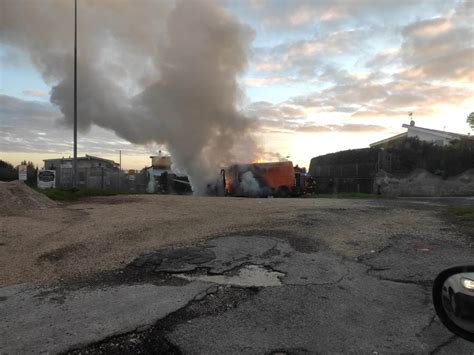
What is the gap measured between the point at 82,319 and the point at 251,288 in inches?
69.7

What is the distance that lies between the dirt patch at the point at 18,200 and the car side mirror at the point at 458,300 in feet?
39.9

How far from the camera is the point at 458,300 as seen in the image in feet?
5.27

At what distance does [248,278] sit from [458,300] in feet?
11.2

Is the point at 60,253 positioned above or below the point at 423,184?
below

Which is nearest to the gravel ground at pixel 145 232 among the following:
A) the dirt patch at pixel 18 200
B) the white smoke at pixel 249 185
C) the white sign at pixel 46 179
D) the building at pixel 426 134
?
the dirt patch at pixel 18 200

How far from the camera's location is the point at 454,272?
65.2 inches

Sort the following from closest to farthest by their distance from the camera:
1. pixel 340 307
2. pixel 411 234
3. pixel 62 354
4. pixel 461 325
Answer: pixel 461 325 → pixel 62 354 → pixel 340 307 → pixel 411 234

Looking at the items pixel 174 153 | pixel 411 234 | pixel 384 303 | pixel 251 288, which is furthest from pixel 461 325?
pixel 174 153

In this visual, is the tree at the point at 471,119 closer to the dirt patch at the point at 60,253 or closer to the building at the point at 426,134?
the building at the point at 426,134

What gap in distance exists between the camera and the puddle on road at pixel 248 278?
183 inches

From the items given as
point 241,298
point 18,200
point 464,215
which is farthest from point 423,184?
point 241,298

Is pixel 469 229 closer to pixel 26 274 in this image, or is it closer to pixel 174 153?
pixel 26 274

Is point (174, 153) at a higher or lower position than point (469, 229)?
higher

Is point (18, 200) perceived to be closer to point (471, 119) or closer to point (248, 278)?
point (248, 278)
